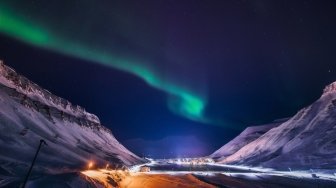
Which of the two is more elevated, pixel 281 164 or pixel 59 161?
pixel 281 164

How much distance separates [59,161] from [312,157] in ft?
482

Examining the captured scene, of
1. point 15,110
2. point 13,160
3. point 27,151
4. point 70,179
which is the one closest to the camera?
point 70,179

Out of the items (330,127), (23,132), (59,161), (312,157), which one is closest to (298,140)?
(330,127)

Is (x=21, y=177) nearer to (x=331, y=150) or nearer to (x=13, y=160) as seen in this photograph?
(x=13, y=160)

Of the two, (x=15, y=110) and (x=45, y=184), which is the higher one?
(x=15, y=110)

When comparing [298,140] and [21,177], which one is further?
[298,140]

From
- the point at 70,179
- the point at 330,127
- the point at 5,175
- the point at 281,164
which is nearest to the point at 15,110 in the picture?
the point at 5,175

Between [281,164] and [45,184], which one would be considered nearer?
[45,184]

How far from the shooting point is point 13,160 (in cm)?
7912

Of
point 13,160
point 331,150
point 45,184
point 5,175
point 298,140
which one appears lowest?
point 45,184

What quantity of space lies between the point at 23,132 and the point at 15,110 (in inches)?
1235

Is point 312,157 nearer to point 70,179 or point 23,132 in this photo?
point 70,179

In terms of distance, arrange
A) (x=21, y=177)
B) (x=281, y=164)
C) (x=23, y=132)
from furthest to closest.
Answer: (x=281, y=164) < (x=23, y=132) < (x=21, y=177)

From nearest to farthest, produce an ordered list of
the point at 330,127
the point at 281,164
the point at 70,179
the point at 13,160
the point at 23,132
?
the point at 70,179 < the point at 13,160 < the point at 23,132 < the point at 281,164 < the point at 330,127
